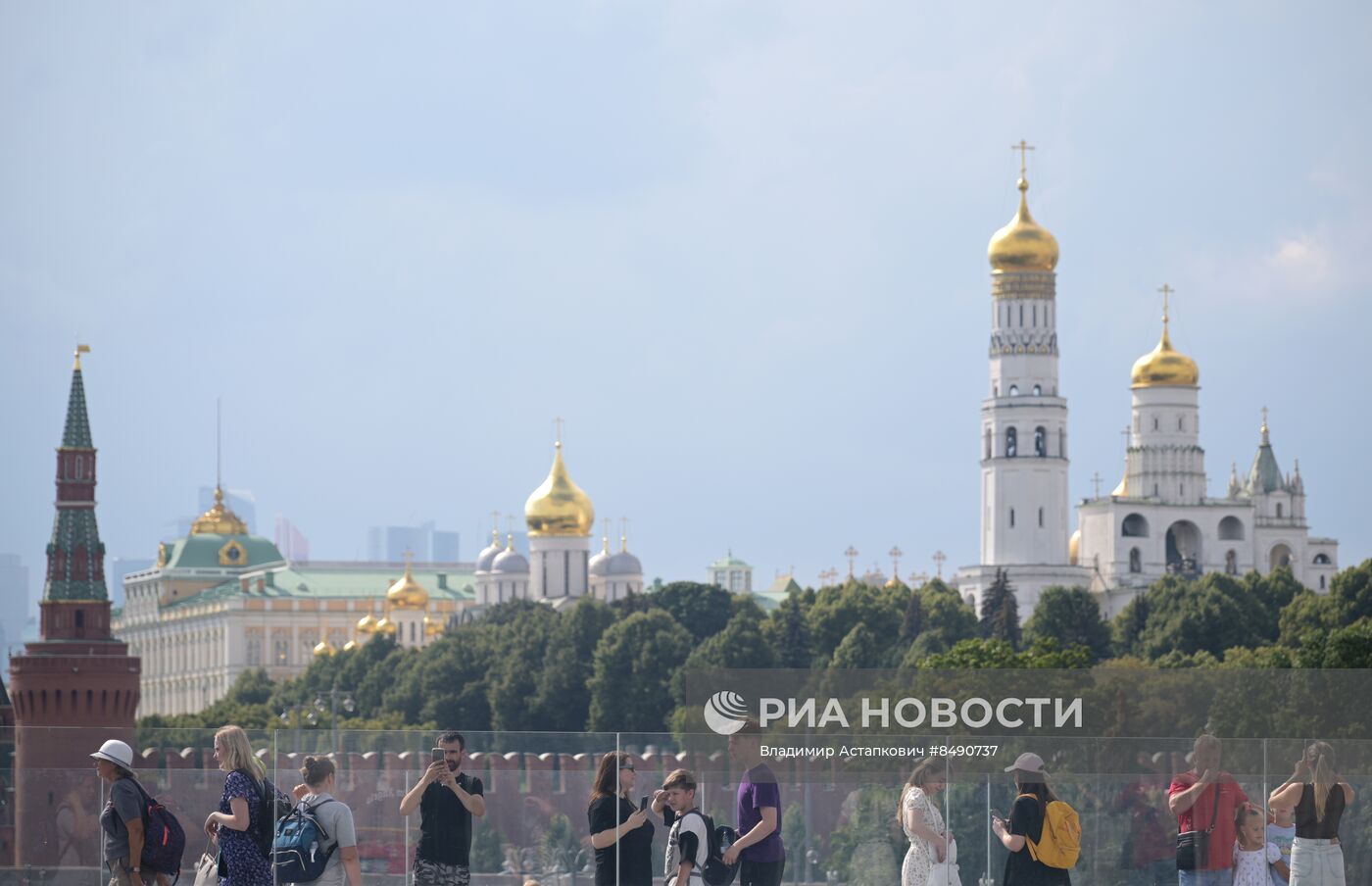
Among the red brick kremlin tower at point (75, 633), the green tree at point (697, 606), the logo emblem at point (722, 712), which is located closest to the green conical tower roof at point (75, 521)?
the red brick kremlin tower at point (75, 633)

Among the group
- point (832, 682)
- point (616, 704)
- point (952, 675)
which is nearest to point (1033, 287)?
point (616, 704)

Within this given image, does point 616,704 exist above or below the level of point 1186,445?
below

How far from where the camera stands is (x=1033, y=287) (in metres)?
163

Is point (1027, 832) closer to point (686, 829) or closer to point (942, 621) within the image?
point (686, 829)

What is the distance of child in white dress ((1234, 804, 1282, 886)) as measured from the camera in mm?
29312

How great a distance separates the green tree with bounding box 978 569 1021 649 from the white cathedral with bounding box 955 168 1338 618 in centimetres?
549

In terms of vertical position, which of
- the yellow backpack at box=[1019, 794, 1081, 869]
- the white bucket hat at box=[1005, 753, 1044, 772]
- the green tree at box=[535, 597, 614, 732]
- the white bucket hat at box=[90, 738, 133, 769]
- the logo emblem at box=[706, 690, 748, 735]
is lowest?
the yellow backpack at box=[1019, 794, 1081, 869]

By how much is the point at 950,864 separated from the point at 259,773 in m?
6.27

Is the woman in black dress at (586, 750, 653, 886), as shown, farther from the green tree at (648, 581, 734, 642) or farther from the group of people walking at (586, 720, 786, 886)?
the green tree at (648, 581, 734, 642)

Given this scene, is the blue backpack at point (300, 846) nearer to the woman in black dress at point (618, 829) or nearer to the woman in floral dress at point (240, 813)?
the woman in floral dress at point (240, 813)

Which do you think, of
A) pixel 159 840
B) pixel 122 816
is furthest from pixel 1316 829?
pixel 122 816

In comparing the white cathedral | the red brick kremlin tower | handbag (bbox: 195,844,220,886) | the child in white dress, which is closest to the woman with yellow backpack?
the child in white dress

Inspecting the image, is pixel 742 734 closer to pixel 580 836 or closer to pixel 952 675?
pixel 580 836

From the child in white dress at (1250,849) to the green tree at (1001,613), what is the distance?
9754cm
